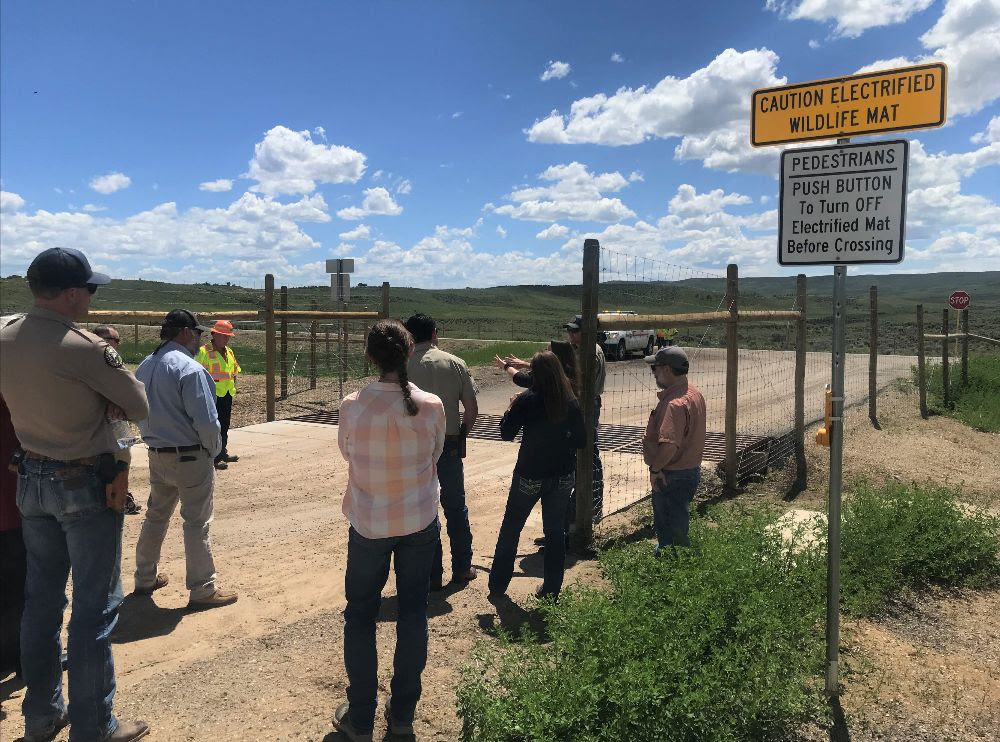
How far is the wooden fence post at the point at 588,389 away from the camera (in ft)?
18.5

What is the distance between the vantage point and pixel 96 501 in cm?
316

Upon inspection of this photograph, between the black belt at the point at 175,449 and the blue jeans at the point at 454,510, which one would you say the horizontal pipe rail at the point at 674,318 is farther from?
the black belt at the point at 175,449

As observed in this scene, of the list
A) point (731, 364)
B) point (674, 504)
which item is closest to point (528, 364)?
point (674, 504)

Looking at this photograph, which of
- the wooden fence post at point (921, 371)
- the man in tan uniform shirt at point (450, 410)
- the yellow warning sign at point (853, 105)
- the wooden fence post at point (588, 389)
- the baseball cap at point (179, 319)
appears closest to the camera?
the yellow warning sign at point (853, 105)

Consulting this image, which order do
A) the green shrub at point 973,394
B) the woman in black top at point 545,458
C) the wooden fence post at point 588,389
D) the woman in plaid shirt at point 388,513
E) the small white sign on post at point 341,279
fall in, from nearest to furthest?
the woman in plaid shirt at point 388,513 < the woman in black top at point 545,458 < the wooden fence post at point 588,389 < the green shrub at point 973,394 < the small white sign on post at point 341,279

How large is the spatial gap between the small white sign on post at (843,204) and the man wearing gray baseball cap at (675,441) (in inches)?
53.6

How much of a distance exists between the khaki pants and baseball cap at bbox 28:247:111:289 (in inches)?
70.0

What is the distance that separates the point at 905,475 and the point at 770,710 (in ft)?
20.7

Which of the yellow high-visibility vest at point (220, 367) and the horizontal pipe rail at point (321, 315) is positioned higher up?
the horizontal pipe rail at point (321, 315)

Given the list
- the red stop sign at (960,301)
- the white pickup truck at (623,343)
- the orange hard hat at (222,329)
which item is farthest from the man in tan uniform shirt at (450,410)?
the white pickup truck at (623,343)

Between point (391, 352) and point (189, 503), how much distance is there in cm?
239

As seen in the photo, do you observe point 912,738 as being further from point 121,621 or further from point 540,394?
point 121,621

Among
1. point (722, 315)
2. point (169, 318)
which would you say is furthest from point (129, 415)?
point (722, 315)

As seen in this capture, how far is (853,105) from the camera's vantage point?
11.8 ft
